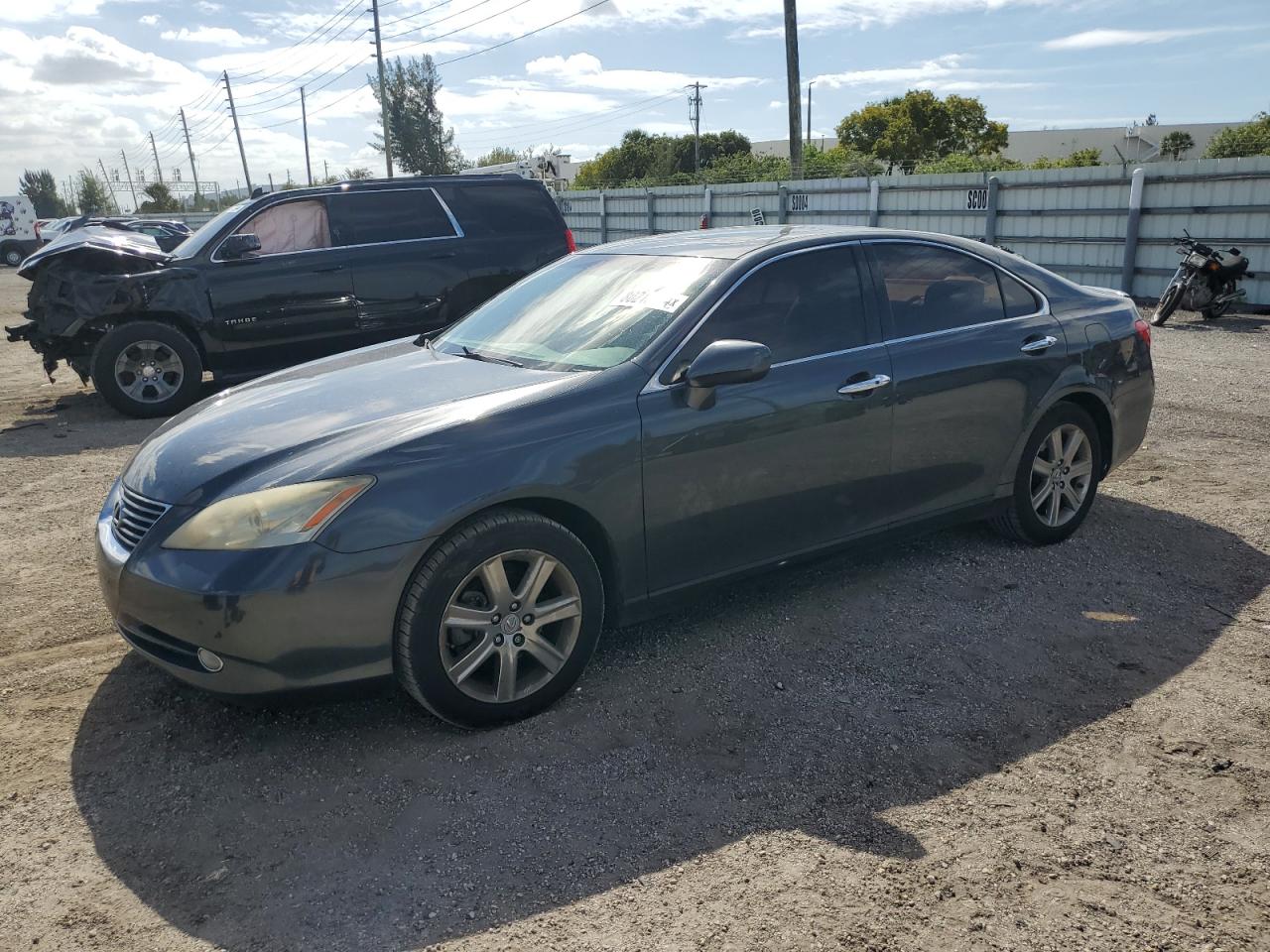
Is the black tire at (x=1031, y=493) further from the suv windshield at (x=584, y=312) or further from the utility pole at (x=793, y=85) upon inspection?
the utility pole at (x=793, y=85)

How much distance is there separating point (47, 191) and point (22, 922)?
12505 centimetres

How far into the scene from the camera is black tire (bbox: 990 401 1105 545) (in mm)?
4801

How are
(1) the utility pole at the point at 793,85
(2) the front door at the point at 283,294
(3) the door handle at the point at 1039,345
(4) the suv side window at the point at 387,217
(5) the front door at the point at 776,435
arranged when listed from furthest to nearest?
(1) the utility pole at the point at 793,85, (4) the suv side window at the point at 387,217, (2) the front door at the point at 283,294, (3) the door handle at the point at 1039,345, (5) the front door at the point at 776,435

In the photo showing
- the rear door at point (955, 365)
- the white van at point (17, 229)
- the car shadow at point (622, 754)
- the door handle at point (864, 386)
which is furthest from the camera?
the white van at point (17, 229)

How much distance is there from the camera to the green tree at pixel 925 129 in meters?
62.0

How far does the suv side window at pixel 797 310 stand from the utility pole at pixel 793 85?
2048cm

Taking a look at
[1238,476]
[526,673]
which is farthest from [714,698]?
[1238,476]

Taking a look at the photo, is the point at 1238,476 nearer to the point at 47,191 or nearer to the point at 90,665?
the point at 90,665

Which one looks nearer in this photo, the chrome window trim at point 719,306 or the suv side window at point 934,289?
the chrome window trim at point 719,306

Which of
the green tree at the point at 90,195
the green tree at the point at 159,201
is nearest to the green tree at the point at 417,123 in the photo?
the green tree at the point at 159,201

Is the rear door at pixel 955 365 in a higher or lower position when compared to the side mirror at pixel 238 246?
lower

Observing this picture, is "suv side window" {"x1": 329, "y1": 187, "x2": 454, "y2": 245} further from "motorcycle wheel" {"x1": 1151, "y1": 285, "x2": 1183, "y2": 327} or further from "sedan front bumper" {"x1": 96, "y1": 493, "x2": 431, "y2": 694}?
"motorcycle wheel" {"x1": 1151, "y1": 285, "x2": 1183, "y2": 327}

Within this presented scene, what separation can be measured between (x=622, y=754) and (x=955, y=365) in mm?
2341

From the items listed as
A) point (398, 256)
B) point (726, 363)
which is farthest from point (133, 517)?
point (398, 256)
